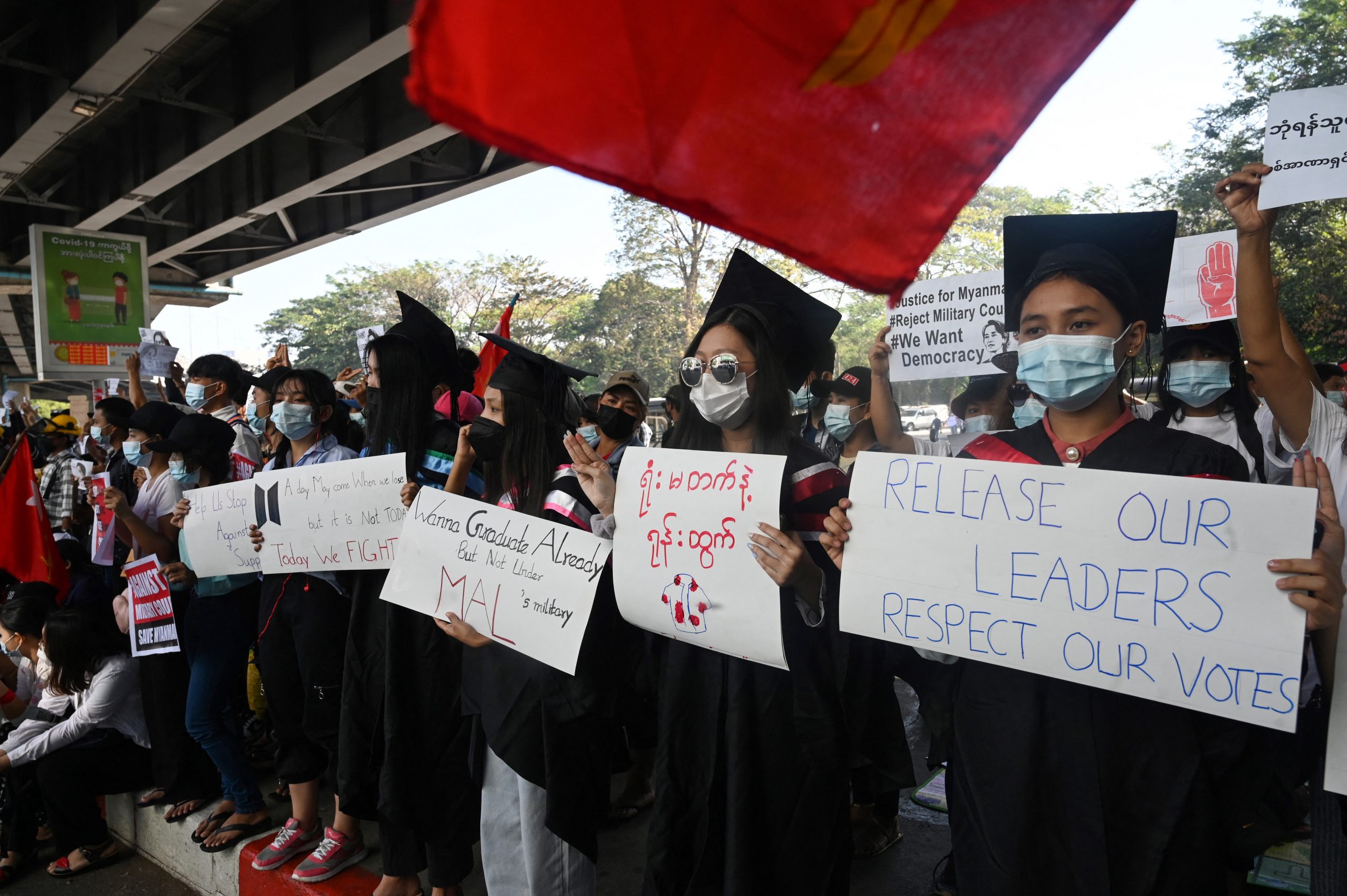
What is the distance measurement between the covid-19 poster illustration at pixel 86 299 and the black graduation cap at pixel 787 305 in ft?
48.8

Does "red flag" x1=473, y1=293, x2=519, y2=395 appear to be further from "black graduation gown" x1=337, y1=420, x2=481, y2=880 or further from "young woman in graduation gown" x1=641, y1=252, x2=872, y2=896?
"young woman in graduation gown" x1=641, y1=252, x2=872, y2=896

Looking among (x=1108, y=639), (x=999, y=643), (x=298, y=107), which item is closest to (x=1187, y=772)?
(x=1108, y=639)

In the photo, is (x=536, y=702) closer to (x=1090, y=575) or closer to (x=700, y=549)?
(x=700, y=549)

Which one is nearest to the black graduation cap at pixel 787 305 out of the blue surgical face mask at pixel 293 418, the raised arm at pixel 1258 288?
the raised arm at pixel 1258 288

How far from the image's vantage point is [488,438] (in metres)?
3.03

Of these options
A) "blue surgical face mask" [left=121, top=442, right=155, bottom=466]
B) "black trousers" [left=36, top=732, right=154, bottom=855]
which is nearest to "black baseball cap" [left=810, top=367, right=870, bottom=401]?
"blue surgical face mask" [left=121, top=442, right=155, bottom=466]

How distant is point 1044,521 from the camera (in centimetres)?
182

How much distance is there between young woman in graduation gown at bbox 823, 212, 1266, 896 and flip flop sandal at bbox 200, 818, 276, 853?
12.0 ft

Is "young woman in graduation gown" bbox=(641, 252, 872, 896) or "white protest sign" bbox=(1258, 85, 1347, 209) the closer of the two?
"young woman in graduation gown" bbox=(641, 252, 872, 896)

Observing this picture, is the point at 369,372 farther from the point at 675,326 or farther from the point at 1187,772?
the point at 675,326

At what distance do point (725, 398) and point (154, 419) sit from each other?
12.2 feet

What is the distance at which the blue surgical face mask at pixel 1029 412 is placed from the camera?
3.68m

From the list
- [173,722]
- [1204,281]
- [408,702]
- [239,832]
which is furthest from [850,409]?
[173,722]

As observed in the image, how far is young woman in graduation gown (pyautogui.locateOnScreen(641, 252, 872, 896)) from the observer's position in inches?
88.3
